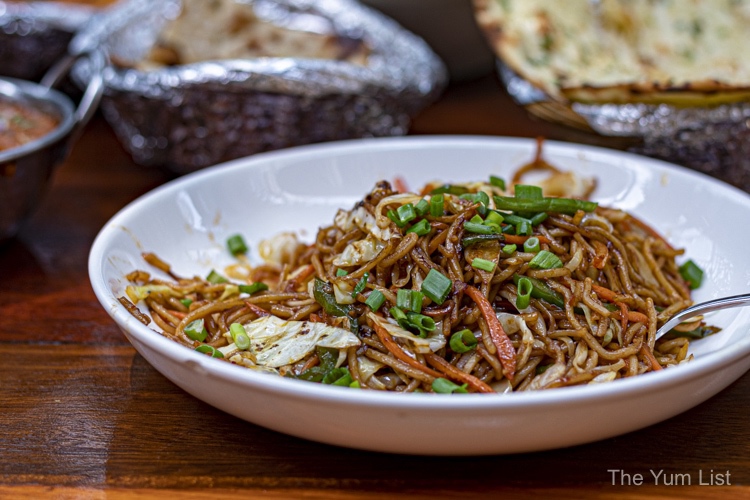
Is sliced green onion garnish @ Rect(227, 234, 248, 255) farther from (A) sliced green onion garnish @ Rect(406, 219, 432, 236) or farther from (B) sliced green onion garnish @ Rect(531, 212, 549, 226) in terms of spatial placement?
(B) sliced green onion garnish @ Rect(531, 212, 549, 226)

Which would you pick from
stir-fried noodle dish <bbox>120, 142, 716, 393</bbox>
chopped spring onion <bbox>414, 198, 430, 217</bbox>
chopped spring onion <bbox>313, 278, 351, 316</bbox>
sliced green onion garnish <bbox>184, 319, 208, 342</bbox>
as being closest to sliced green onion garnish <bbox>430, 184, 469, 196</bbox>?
stir-fried noodle dish <bbox>120, 142, 716, 393</bbox>

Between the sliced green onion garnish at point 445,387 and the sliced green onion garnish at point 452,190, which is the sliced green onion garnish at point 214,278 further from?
the sliced green onion garnish at point 445,387

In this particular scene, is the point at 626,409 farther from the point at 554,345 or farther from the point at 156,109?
the point at 156,109

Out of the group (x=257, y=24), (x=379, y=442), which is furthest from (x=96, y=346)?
(x=257, y=24)

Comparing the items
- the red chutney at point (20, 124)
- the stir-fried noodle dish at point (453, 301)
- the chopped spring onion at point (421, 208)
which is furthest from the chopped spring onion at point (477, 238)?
the red chutney at point (20, 124)

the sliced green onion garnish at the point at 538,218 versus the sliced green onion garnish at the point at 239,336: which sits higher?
the sliced green onion garnish at the point at 538,218
